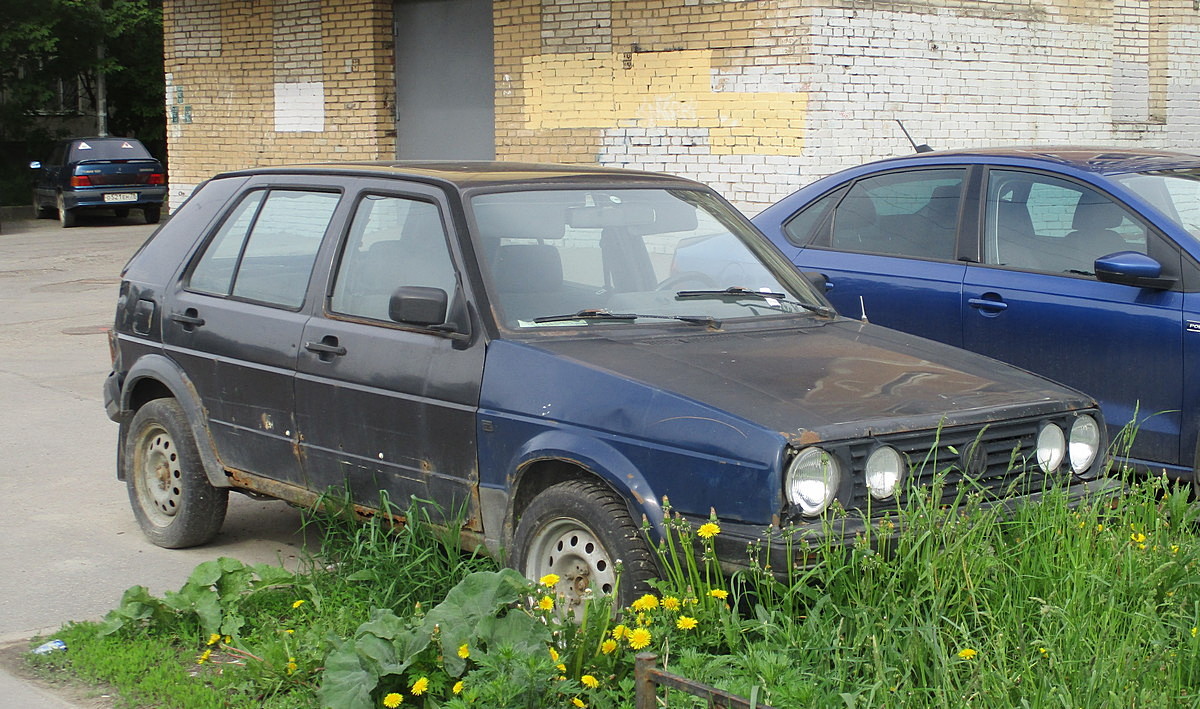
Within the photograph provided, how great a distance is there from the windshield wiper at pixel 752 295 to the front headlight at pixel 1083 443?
1.14 meters

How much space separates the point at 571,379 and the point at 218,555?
241 cm

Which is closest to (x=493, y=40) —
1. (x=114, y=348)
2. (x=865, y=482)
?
(x=114, y=348)

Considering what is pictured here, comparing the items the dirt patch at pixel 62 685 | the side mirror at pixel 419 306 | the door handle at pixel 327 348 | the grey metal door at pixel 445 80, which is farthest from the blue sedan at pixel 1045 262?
the grey metal door at pixel 445 80

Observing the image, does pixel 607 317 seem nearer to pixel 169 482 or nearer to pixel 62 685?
pixel 62 685

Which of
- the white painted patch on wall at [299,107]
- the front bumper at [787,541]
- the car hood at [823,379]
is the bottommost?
the front bumper at [787,541]

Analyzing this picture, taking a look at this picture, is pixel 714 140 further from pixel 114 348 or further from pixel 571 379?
pixel 571 379

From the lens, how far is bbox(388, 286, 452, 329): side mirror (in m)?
4.70

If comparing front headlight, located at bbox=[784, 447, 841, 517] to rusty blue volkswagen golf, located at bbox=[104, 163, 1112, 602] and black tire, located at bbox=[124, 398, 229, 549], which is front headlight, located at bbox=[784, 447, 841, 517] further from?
black tire, located at bbox=[124, 398, 229, 549]

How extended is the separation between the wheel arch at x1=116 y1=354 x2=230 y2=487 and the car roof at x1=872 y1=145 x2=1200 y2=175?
12.6ft

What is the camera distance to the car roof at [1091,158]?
648 cm

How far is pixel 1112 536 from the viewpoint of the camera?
4066 millimetres

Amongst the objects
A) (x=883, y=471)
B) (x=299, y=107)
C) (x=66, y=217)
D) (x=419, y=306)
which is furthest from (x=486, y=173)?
(x=66, y=217)

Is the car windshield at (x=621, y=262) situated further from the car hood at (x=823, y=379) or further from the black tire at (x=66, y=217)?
the black tire at (x=66, y=217)

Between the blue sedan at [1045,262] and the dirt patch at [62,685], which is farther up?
the blue sedan at [1045,262]
